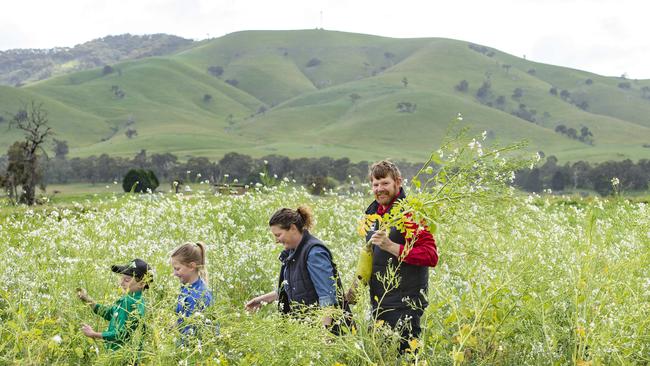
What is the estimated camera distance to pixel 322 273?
5988 millimetres

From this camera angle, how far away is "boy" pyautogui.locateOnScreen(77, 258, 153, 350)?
5.58m

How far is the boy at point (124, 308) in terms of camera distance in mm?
5578

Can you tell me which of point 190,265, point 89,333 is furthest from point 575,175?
point 89,333

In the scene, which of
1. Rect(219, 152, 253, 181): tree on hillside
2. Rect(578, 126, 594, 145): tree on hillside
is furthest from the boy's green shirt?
Rect(578, 126, 594, 145): tree on hillside

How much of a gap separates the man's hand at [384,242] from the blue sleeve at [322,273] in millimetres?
880

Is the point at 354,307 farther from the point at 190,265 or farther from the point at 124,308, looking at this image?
the point at 124,308

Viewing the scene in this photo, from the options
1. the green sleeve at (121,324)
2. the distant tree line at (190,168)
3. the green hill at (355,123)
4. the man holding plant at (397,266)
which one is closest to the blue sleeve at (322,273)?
the man holding plant at (397,266)

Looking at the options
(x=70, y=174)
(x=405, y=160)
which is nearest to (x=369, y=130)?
(x=405, y=160)

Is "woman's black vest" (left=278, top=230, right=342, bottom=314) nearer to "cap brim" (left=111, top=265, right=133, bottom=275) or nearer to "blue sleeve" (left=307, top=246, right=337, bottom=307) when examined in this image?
"blue sleeve" (left=307, top=246, right=337, bottom=307)

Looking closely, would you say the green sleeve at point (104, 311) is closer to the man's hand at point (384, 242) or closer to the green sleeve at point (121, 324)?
the green sleeve at point (121, 324)

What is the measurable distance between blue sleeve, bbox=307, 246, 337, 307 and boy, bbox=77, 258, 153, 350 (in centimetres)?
157

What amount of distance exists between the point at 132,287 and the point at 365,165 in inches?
3942

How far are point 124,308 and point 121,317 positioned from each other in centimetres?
9

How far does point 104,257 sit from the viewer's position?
9555mm
